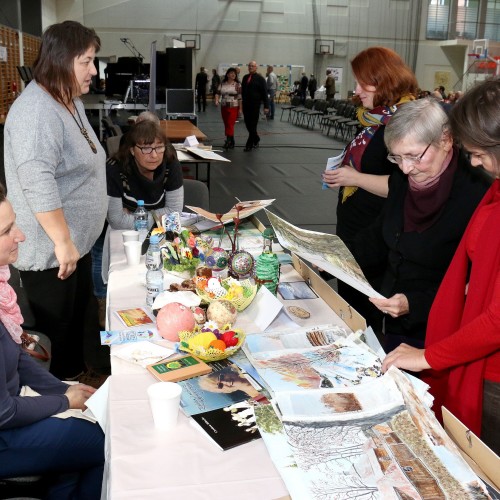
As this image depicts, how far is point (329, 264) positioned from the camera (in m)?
1.70

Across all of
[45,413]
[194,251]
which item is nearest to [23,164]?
[194,251]

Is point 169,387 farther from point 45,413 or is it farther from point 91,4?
point 91,4

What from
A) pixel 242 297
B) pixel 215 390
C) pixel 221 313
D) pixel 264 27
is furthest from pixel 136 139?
pixel 264 27

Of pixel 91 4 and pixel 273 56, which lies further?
pixel 273 56

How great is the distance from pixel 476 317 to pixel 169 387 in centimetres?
71

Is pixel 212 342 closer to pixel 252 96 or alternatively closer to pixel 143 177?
pixel 143 177

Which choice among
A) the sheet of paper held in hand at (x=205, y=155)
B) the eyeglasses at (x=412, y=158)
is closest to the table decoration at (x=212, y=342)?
the eyeglasses at (x=412, y=158)

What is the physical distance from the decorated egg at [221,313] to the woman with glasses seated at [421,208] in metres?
0.42

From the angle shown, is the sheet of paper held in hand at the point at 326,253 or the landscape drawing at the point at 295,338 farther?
the sheet of paper held in hand at the point at 326,253

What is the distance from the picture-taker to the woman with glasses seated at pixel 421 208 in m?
1.70

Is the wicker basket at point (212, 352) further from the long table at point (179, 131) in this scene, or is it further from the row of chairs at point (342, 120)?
the row of chairs at point (342, 120)

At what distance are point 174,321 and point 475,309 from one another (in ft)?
2.50

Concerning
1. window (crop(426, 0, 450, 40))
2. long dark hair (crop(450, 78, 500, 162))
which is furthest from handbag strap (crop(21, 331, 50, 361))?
window (crop(426, 0, 450, 40))

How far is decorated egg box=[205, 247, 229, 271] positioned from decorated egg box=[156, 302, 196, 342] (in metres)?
0.52
